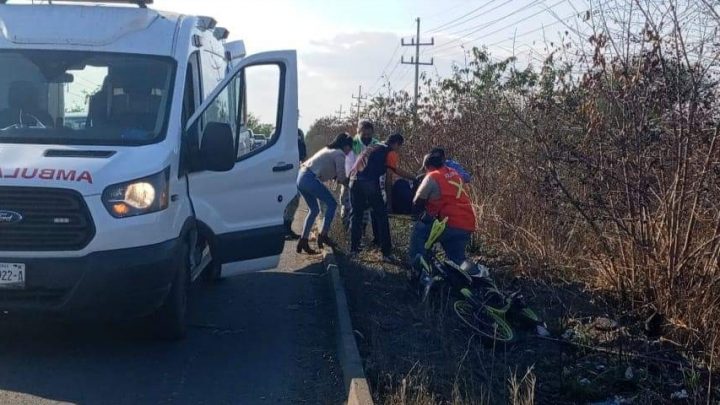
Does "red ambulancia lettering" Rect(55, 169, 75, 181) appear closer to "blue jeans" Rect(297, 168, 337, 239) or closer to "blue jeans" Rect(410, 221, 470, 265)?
"blue jeans" Rect(410, 221, 470, 265)

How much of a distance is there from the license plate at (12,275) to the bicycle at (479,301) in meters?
3.31

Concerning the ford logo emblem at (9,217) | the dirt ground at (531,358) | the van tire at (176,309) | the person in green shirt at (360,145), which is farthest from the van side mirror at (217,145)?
the person in green shirt at (360,145)

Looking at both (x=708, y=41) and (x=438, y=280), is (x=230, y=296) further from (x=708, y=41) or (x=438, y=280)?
(x=708, y=41)

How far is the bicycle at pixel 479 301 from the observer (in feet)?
25.4

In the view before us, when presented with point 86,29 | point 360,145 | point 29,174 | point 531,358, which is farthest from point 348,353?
point 360,145

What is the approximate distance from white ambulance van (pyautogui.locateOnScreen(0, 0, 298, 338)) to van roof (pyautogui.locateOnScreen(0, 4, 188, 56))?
12 millimetres

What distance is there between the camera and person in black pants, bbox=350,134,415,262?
1218cm

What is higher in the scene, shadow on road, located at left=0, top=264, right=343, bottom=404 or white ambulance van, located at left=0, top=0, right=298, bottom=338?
white ambulance van, located at left=0, top=0, right=298, bottom=338

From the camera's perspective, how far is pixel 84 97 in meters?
7.82

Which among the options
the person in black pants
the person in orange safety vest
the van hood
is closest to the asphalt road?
the van hood

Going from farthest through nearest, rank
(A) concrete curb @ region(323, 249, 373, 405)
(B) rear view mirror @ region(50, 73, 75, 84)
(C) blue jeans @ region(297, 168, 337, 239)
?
(C) blue jeans @ region(297, 168, 337, 239) < (B) rear view mirror @ region(50, 73, 75, 84) < (A) concrete curb @ region(323, 249, 373, 405)

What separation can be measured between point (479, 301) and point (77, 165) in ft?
10.8

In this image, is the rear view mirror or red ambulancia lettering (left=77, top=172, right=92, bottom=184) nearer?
red ambulancia lettering (left=77, top=172, right=92, bottom=184)

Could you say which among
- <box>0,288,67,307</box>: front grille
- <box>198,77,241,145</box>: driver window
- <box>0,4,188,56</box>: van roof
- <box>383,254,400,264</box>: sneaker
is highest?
<box>0,4,188,56</box>: van roof
